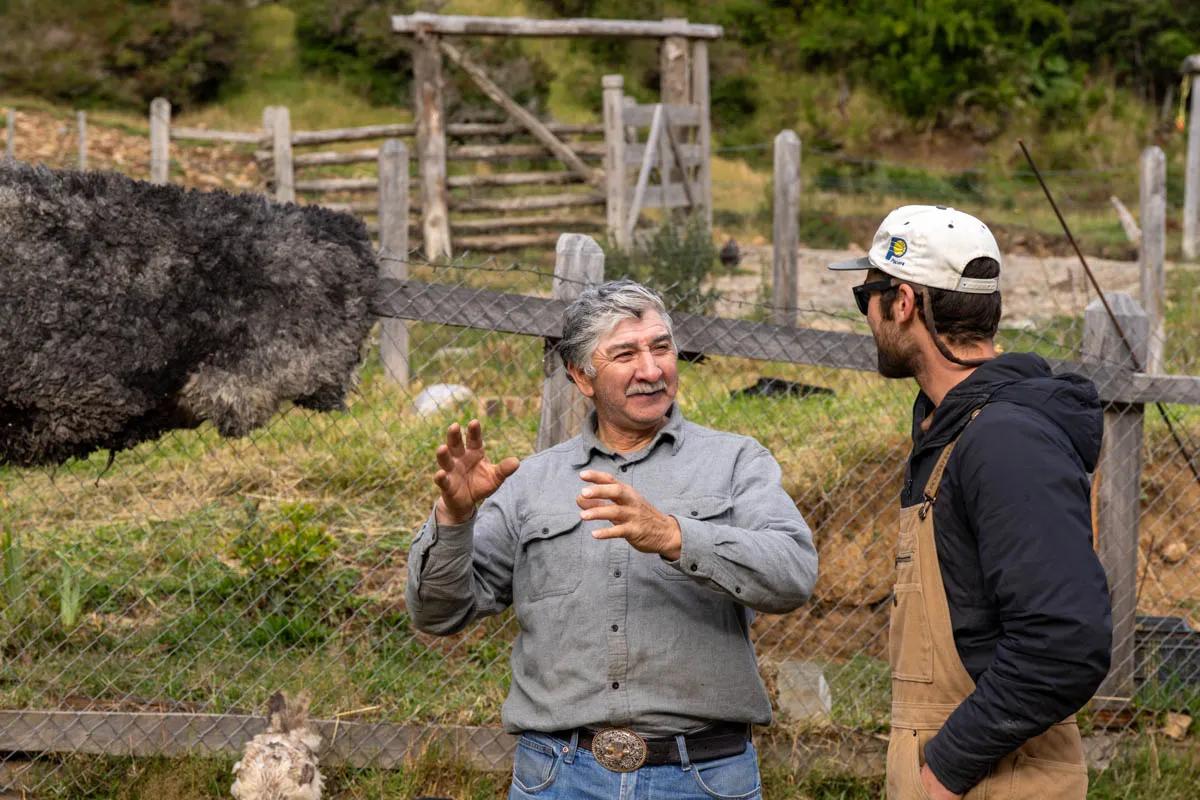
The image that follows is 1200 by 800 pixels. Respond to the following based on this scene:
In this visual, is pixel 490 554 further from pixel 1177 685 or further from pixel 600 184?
pixel 600 184

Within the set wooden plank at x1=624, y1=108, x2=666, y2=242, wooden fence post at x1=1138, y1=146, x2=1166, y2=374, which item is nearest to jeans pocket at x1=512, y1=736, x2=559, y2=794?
wooden fence post at x1=1138, y1=146, x2=1166, y2=374

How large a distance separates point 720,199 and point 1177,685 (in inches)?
600

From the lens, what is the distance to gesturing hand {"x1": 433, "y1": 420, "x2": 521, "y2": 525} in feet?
8.31

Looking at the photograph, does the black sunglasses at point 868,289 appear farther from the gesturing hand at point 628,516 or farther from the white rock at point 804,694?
the white rock at point 804,694

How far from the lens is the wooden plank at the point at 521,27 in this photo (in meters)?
12.2

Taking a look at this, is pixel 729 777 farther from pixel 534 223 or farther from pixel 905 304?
pixel 534 223

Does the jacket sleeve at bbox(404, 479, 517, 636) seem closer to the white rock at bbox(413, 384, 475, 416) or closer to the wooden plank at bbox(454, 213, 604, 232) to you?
the white rock at bbox(413, 384, 475, 416)

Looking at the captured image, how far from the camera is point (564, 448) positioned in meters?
2.94

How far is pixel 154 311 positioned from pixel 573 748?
5.34ft

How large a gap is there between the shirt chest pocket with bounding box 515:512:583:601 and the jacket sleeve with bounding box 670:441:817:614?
0.30 metres

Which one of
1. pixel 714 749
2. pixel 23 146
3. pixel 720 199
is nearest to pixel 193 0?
pixel 23 146

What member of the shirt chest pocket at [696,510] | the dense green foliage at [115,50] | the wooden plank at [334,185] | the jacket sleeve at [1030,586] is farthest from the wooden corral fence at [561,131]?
the dense green foliage at [115,50]

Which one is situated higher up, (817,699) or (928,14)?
(928,14)

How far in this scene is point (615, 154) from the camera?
42.4ft
